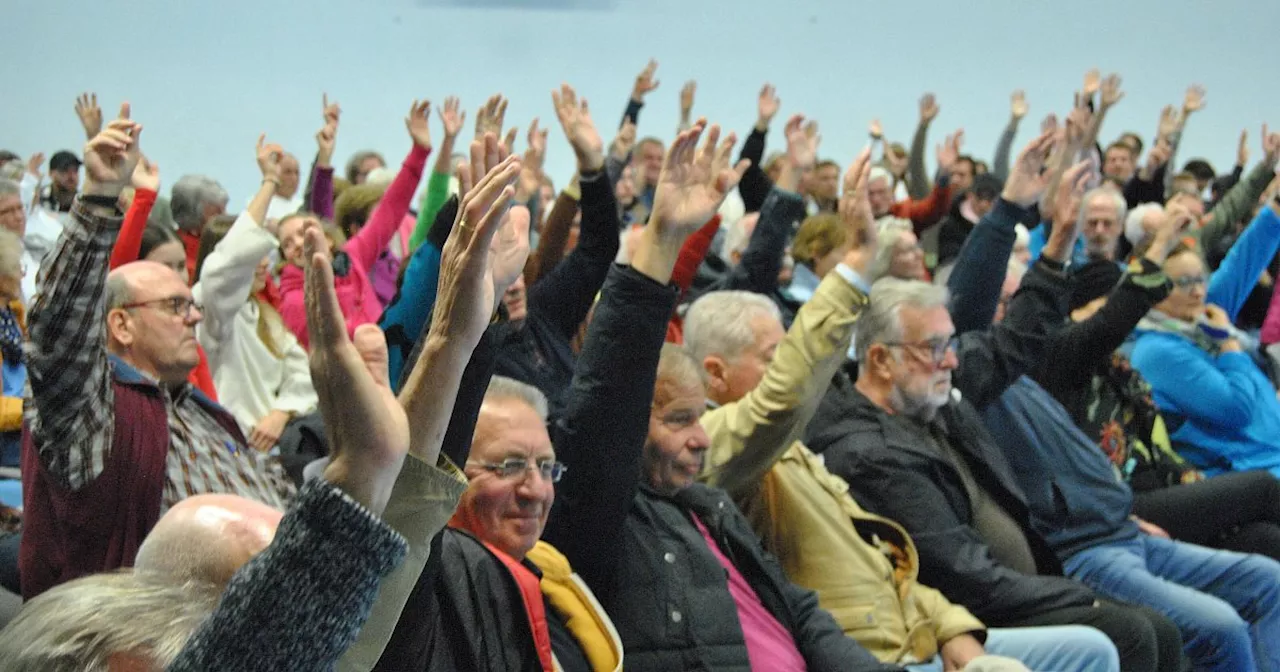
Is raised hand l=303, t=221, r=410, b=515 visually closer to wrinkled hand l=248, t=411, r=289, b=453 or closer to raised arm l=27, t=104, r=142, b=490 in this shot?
raised arm l=27, t=104, r=142, b=490

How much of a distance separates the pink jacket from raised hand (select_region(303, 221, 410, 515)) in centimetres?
258

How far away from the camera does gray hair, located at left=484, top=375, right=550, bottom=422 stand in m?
1.86

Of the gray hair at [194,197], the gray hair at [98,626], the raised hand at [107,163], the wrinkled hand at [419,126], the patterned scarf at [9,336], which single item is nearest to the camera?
the gray hair at [98,626]

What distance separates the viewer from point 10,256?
2814 millimetres

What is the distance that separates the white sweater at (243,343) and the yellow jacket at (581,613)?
1414 mm

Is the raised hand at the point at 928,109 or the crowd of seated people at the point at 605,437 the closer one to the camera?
the crowd of seated people at the point at 605,437

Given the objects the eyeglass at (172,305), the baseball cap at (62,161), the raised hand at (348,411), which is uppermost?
the raised hand at (348,411)

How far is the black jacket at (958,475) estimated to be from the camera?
2.62m

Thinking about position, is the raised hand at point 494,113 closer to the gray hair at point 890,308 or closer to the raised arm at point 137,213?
the raised arm at point 137,213

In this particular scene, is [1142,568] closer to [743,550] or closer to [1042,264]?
[1042,264]

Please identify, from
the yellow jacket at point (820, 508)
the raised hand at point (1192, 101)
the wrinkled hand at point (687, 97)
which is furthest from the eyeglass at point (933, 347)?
the raised hand at point (1192, 101)

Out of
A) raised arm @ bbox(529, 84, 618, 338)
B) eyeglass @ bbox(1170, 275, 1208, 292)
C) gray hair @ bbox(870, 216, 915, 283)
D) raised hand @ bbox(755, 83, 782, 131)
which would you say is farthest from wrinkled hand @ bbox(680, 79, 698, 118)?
raised arm @ bbox(529, 84, 618, 338)

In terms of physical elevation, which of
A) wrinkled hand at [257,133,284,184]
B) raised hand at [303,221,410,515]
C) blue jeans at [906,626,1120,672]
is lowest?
blue jeans at [906,626,1120,672]

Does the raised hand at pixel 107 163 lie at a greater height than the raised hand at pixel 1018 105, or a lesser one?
greater
